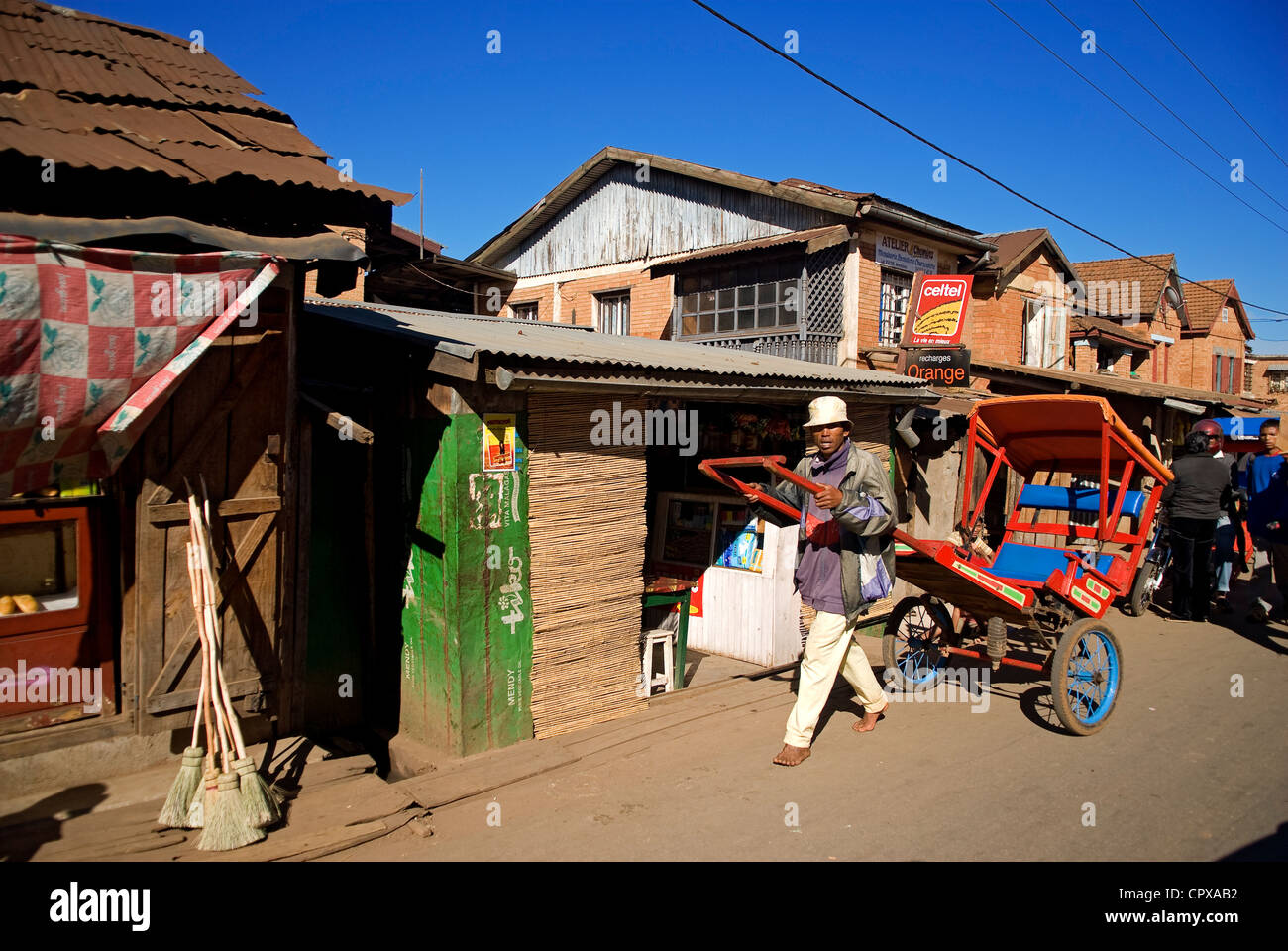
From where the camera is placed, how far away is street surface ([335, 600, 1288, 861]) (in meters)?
4.35

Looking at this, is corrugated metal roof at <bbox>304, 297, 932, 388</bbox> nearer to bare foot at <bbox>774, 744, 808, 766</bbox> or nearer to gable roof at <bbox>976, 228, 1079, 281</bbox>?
bare foot at <bbox>774, 744, 808, 766</bbox>

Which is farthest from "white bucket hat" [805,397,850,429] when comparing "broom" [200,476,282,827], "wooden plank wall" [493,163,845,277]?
"wooden plank wall" [493,163,845,277]

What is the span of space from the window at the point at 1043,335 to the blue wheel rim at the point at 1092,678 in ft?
45.6

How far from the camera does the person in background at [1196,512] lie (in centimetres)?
959

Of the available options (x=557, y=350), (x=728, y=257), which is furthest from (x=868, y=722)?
(x=728, y=257)

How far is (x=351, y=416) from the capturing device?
6.09 m

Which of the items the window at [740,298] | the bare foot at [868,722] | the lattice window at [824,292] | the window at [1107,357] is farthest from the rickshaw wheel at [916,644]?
the window at [1107,357]

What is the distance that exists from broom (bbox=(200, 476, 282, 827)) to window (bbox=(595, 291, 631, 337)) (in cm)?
1225

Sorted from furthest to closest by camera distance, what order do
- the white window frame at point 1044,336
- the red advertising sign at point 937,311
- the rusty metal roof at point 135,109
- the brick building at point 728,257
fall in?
1. the white window frame at point 1044,336
2. the brick building at point 728,257
3. the red advertising sign at point 937,311
4. the rusty metal roof at point 135,109

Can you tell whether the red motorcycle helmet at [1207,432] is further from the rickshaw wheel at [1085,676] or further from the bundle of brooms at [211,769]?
the bundle of brooms at [211,769]

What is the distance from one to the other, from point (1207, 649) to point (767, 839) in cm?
695

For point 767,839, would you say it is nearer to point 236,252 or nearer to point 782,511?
point 782,511

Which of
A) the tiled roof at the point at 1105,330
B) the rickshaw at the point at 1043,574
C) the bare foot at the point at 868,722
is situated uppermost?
the tiled roof at the point at 1105,330

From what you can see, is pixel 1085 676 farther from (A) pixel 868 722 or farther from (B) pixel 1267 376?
(B) pixel 1267 376
